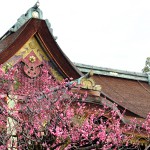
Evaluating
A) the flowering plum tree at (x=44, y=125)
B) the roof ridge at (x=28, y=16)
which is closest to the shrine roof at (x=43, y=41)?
the roof ridge at (x=28, y=16)

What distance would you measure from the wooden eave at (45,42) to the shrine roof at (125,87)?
244cm

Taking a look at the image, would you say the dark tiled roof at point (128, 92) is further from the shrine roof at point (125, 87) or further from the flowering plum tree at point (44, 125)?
the flowering plum tree at point (44, 125)

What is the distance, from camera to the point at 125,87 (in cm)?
1689

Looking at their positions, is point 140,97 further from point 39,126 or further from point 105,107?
point 39,126

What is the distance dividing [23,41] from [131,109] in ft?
13.6

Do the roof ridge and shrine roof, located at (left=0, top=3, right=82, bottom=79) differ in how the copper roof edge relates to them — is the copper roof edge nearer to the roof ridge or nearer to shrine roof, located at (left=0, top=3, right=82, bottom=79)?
the roof ridge

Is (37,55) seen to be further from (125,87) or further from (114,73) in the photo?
(114,73)

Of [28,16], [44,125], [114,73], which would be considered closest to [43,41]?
[28,16]

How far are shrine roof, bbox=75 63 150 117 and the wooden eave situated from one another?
2443 mm

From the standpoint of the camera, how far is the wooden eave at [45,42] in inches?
437

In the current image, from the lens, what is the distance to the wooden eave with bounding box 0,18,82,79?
437 inches

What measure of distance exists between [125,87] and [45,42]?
20.9ft

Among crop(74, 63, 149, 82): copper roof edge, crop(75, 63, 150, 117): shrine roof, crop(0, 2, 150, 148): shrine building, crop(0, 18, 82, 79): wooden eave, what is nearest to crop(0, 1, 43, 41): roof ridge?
crop(0, 2, 150, 148): shrine building

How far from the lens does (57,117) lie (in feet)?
22.9
